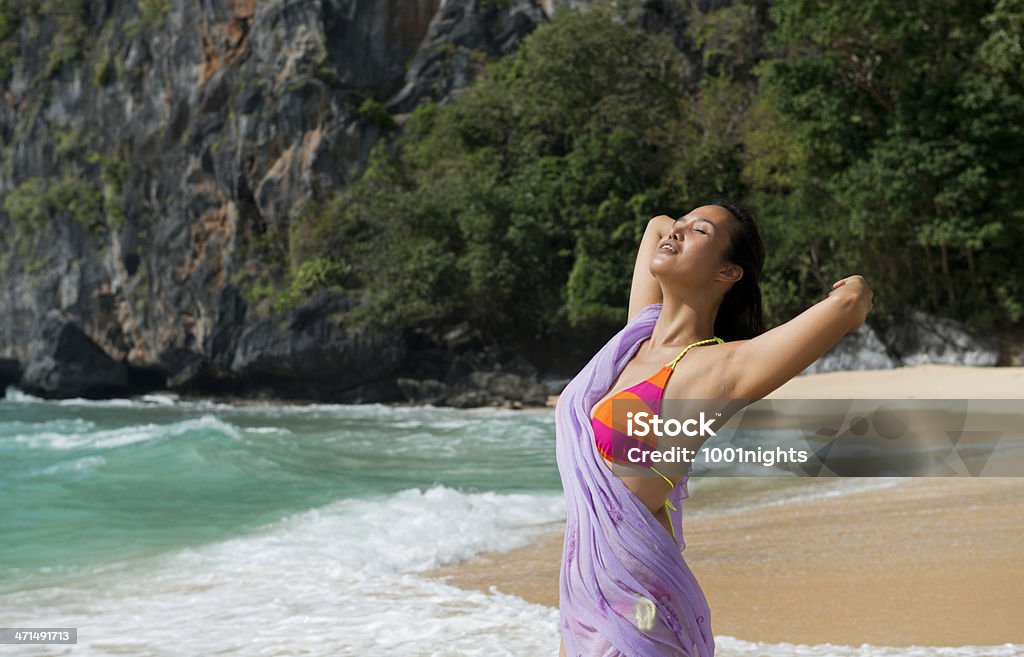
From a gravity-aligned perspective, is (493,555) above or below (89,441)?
above

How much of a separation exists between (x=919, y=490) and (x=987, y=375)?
998 cm

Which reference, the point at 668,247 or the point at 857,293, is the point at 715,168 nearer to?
the point at 668,247

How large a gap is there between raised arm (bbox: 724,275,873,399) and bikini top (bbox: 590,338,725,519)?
13 cm

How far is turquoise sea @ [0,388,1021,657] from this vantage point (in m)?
4.61

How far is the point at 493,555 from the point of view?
21.5 feet

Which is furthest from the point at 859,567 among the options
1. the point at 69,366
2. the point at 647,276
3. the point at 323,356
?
the point at 69,366

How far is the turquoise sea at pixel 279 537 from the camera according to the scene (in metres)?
4.61

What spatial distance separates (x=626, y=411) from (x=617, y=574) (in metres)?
0.31

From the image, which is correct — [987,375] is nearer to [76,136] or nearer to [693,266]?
[693,266]

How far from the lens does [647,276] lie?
2.28 meters

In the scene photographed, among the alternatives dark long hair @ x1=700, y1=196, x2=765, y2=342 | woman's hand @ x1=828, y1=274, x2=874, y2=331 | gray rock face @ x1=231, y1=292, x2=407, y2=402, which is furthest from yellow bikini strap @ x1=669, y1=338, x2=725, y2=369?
gray rock face @ x1=231, y1=292, x2=407, y2=402

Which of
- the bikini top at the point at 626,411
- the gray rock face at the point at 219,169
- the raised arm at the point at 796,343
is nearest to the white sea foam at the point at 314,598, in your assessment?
the bikini top at the point at 626,411

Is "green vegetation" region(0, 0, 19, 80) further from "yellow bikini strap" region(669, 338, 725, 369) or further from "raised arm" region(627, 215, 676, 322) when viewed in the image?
"yellow bikini strap" region(669, 338, 725, 369)

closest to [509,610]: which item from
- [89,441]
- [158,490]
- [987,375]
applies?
[158,490]
